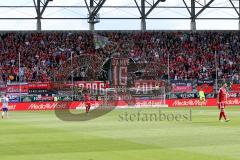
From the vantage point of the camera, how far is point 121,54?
2790 inches

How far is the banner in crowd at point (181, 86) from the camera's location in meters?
62.4

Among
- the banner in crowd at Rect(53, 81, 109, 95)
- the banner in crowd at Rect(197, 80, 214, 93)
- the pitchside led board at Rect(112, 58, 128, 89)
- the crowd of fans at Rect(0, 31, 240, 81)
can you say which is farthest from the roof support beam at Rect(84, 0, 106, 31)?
the banner in crowd at Rect(53, 81, 109, 95)

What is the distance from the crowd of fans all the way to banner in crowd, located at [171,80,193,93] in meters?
1.91

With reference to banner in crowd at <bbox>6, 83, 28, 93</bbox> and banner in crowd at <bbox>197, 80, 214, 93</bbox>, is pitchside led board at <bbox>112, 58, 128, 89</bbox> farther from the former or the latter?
banner in crowd at <bbox>197, 80, 214, 93</bbox>

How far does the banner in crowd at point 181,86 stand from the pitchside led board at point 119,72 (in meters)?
5.64

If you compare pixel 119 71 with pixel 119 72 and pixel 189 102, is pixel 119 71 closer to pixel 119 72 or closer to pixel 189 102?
pixel 119 72

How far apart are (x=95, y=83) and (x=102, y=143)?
38797mm

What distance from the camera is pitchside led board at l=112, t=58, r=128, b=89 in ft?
190

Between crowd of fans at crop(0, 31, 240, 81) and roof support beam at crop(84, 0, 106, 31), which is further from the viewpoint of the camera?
roof support beam at crop(84, 0, 106, 31)

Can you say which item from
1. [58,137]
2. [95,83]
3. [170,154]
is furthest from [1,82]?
[170,154]

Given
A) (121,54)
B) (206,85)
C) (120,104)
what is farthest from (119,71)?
(121,54)

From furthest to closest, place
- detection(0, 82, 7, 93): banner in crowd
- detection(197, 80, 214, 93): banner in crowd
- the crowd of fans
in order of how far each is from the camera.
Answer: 1. detection(197, 80, 214, 93): banner in crowd
2. the crowd of fans
3. detection(0, 82, 7, 93): banner in crowd

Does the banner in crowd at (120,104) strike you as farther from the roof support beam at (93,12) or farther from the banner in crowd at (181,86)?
the roof support beam at (93,12)

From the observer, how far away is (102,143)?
20500 mm
